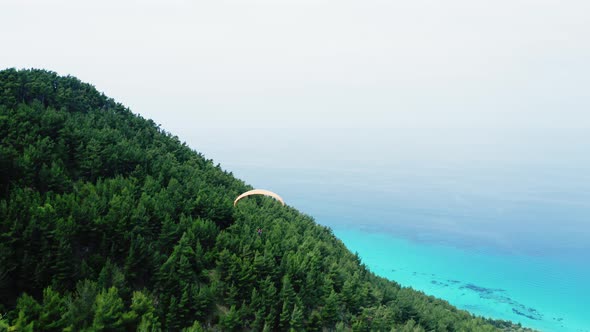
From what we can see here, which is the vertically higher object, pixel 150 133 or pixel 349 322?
pixel 150 133

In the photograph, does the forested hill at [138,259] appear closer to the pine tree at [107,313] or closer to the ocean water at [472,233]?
the pine tree at [107,313]

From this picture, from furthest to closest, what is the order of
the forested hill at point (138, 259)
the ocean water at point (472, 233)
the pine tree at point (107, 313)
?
the ocean water at point (472, 233)
the forested hill at point (138, 259)
the pine tree at point (107, 313)

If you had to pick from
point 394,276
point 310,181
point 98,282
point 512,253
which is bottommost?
point 98,282

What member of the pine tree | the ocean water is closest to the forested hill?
the pine tree

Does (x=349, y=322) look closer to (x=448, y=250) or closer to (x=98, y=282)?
(x=98, y=282)

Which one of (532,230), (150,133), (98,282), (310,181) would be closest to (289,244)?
(98,282)

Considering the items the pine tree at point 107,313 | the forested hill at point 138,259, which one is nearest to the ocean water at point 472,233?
the forested hill at point 138,259
